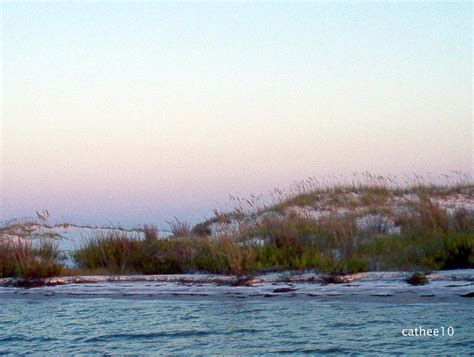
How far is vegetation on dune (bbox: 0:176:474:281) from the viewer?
10.3 m

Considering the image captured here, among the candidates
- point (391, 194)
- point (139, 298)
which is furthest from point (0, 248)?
point (391, 194)

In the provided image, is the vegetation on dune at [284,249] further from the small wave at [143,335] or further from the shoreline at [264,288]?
the small wave at [143,335]

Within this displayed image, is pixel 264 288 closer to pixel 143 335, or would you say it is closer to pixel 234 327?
pixel 234 327

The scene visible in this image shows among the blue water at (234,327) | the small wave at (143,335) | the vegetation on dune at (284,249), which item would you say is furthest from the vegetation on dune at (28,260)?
the small wave at (143,335)

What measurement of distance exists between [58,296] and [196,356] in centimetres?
413

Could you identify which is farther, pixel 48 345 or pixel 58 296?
pixel 58 296

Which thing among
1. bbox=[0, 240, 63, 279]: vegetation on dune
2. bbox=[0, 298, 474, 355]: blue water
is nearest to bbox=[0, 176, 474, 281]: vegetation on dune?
bbox=[0, 240, 63, 279]: vegetation on dune

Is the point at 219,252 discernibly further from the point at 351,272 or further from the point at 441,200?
the point at 441,200

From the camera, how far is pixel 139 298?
9.29 m

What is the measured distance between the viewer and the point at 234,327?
24.0 feet

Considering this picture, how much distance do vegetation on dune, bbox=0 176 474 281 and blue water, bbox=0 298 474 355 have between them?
1923 millimetres

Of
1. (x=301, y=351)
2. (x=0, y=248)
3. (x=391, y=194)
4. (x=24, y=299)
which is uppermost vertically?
(x=391, y=194)

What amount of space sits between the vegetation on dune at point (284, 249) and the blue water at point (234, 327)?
1.92 m

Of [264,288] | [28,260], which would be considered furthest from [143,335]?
[28,260]
